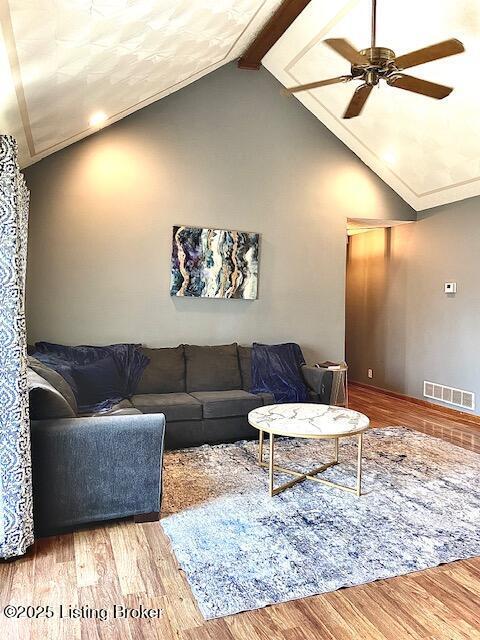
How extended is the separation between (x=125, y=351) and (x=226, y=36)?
302cm

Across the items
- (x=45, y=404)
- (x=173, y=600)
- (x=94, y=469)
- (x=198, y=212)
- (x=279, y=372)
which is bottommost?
(x=173, y=600)

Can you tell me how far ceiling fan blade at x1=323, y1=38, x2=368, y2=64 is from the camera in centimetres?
289

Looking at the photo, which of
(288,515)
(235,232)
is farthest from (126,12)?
(288,515)

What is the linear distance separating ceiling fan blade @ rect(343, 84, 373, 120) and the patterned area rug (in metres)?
2.74

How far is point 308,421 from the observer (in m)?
3.26

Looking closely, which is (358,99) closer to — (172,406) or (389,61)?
(389,61)

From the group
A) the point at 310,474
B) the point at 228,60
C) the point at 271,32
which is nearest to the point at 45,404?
the point at 310,474

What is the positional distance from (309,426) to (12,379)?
180cm

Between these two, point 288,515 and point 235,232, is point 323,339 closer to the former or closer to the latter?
point 235,232

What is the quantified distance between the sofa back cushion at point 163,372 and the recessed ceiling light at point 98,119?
7.07ft

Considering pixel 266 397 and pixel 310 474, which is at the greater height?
pixel 266 397

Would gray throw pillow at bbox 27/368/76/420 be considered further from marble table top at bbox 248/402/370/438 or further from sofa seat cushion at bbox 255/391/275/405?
sofa seat cushion at bbox 255/391/275/405

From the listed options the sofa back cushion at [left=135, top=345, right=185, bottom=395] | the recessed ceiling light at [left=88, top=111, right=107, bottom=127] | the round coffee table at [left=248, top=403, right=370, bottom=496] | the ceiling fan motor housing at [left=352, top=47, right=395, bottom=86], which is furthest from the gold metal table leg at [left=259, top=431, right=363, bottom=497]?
the recessed ceiling light at [left=88, top=111, right=107, bottom=127]

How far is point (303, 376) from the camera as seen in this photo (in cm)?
501
